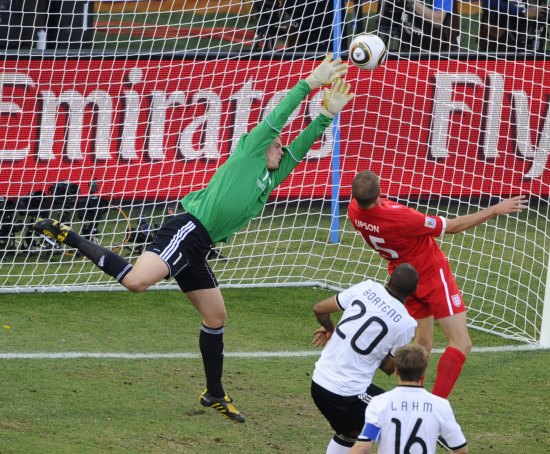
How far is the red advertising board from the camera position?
12.1m

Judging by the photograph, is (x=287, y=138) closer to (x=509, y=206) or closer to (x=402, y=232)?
(x=402, y=232)

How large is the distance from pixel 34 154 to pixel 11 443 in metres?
5.52

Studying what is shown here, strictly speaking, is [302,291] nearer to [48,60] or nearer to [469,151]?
[469,151]

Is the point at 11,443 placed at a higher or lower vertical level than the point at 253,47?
lower

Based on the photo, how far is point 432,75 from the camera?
12.6 metres

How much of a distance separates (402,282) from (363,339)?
0.40m

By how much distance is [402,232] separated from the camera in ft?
25.2

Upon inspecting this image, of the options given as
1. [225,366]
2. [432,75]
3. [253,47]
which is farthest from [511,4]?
[225,366]

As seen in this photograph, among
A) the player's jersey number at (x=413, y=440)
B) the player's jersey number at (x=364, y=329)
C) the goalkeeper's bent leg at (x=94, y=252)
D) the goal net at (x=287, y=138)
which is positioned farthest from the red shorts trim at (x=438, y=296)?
the goal net at (x=287, y=138)

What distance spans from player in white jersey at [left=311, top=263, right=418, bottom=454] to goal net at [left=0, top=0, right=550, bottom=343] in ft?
16.7

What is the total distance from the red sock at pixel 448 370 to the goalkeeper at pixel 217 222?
4.55 feet

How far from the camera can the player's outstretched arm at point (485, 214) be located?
7.49m

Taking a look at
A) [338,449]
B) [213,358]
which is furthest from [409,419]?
[213,358]

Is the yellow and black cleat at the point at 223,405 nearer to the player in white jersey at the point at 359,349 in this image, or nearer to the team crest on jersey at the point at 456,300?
the player in white jersey at the point at 359,349
